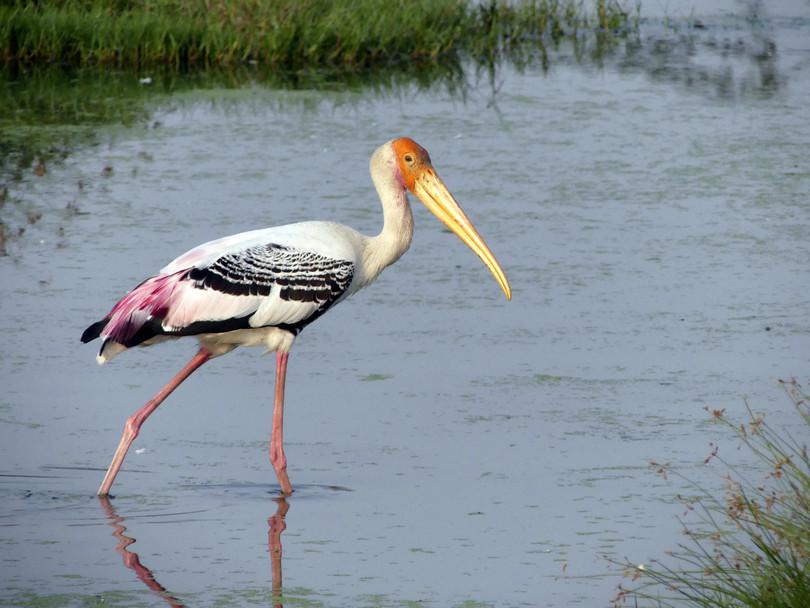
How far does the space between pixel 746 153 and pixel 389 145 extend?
4.55 m

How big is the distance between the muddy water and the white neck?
0.50m

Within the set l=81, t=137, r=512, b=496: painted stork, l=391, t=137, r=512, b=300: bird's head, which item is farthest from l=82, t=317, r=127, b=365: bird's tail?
l=391, t=137, r=512, b=300: bird's head

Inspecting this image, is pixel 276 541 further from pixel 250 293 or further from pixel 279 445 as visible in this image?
pixel 250 293

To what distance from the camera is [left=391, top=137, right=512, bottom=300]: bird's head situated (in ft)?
21.1

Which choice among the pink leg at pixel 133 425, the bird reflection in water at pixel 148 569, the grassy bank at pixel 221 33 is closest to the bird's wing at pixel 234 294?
the pink leg at pixel 133 425

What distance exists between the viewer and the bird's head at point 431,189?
645 cm

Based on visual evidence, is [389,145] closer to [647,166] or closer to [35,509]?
[35,509]

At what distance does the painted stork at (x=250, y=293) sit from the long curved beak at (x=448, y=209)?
26cm

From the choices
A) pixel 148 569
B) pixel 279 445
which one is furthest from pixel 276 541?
pixel 279 445

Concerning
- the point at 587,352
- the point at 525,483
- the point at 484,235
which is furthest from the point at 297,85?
the point at 525,483

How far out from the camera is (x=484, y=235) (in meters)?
8.63

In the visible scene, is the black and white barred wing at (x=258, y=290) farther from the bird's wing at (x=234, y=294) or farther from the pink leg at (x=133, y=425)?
the pink leg at (x=133, y=425)

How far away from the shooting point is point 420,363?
6.75 metres

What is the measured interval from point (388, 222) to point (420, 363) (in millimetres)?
706
